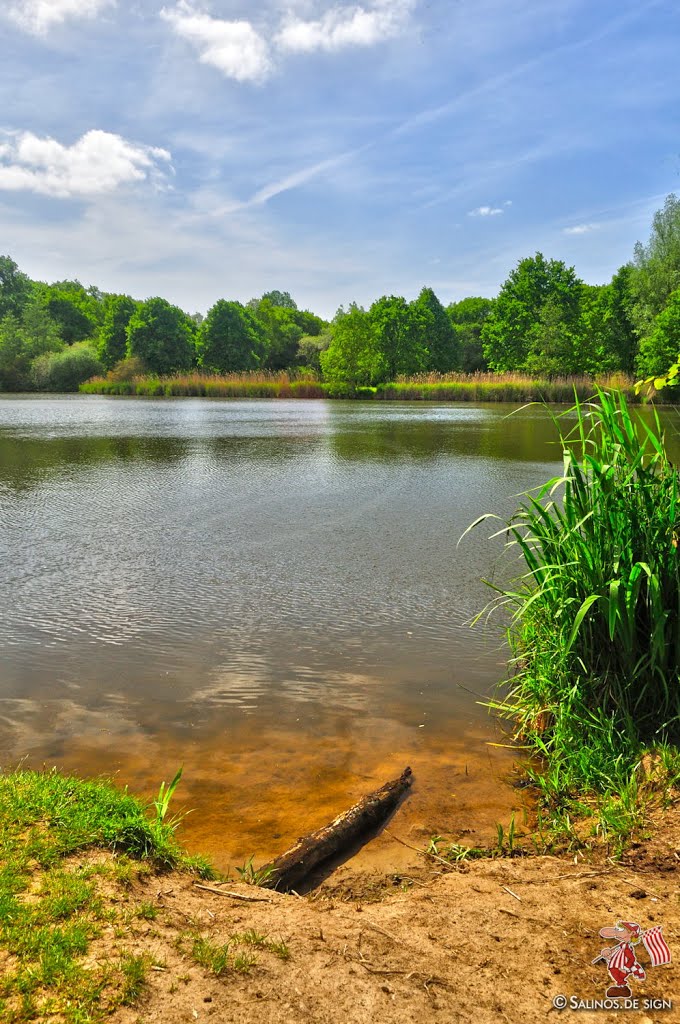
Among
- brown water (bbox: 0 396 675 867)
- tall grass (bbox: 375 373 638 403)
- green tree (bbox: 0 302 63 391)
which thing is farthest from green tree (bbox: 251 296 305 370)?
brown water (bbox: 0 396 675 867)

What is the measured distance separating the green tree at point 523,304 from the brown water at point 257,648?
4917 centimetres

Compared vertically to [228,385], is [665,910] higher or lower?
lower

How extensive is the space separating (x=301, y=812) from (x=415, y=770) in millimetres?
681

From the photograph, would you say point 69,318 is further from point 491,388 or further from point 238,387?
point 491,388

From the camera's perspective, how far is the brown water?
3375 millimetres

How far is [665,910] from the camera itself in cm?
215

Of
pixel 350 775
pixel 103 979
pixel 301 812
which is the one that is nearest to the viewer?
pixel 103 979

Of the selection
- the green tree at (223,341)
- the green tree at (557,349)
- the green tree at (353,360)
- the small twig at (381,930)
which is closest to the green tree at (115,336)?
the green tree at (223,341)

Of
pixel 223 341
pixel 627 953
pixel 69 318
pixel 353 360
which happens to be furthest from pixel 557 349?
pixel 69 318

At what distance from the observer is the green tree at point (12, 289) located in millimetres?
83812

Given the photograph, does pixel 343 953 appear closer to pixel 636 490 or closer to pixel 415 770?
pixel 415 770

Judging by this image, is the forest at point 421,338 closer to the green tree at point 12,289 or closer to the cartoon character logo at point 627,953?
the green tree at point 12,289

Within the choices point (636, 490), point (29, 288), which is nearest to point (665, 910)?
point (636, 490)

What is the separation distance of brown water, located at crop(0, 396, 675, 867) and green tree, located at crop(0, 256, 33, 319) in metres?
83.6
